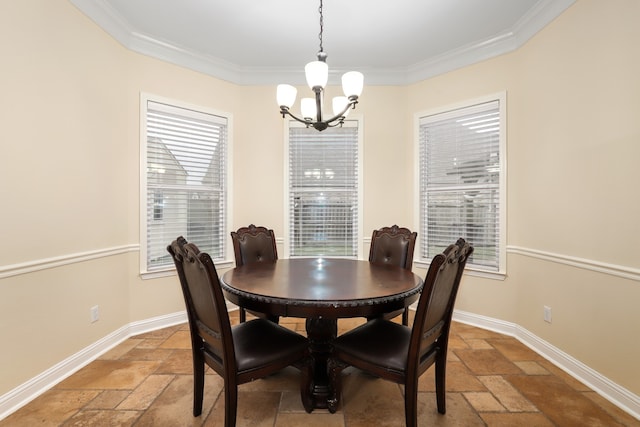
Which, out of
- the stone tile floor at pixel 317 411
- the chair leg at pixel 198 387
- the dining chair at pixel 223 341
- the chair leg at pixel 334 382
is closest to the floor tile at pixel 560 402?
the stone tile floor at pixel 317 411

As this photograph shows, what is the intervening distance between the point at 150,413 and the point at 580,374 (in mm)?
2897

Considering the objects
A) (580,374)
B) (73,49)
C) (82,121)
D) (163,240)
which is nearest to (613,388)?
(580,374)

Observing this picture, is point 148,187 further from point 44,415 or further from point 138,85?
point 44,415

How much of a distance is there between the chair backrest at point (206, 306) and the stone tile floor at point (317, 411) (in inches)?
19.2

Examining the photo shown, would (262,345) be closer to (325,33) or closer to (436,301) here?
(436,301)

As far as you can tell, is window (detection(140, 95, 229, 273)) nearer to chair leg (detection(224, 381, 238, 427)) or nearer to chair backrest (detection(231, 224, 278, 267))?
chair backrest (detection(231, 224, 278, 267))

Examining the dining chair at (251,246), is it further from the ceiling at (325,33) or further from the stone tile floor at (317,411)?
the ceiling at (325,33)

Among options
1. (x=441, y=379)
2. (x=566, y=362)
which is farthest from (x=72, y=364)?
(x=566, y=362)

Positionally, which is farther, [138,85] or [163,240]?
[163,240]

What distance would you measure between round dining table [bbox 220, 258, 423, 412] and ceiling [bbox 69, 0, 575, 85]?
218 cm

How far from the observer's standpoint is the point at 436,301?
1424 millimetres

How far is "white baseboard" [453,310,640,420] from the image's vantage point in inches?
69.7

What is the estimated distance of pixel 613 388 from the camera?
1.85 meters

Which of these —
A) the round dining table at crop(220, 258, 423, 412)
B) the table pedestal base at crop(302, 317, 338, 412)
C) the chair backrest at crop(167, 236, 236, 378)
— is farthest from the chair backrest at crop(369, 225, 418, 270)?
the chair backrest at crop(167, 236, 236, 378)
